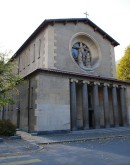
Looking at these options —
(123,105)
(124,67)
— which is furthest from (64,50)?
(124,67)

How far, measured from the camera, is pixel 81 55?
24.9 m

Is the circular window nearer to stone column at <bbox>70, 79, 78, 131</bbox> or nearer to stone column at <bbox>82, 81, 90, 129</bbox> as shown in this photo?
stone column at <bbox>82, 81, 90, 129</bbox>

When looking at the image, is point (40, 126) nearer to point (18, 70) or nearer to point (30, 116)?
point (30, 116)

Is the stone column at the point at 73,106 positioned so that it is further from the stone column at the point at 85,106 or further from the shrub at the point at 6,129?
the shrub at the point at 6,129

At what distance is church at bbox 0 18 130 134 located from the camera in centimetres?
1875

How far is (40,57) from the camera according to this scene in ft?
75.2

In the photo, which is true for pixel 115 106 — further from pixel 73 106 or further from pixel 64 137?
pixel 64 137

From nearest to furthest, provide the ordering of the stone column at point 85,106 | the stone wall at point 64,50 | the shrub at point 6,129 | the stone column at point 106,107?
the shrub at point 6,129 → the stone column at point 85,106 → the stone wall at point 64,50 → the stone column at point 106,107

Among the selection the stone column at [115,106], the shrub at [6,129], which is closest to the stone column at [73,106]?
the stone column at [115,106]

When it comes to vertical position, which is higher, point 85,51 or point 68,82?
point 85,51

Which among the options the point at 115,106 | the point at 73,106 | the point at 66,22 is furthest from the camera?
the point at 115,106

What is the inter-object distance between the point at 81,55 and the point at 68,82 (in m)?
5.87

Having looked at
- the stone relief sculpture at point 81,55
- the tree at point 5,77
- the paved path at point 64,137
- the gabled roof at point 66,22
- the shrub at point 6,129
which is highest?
the gabled roof at point 66,22

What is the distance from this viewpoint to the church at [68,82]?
61.5 feet
